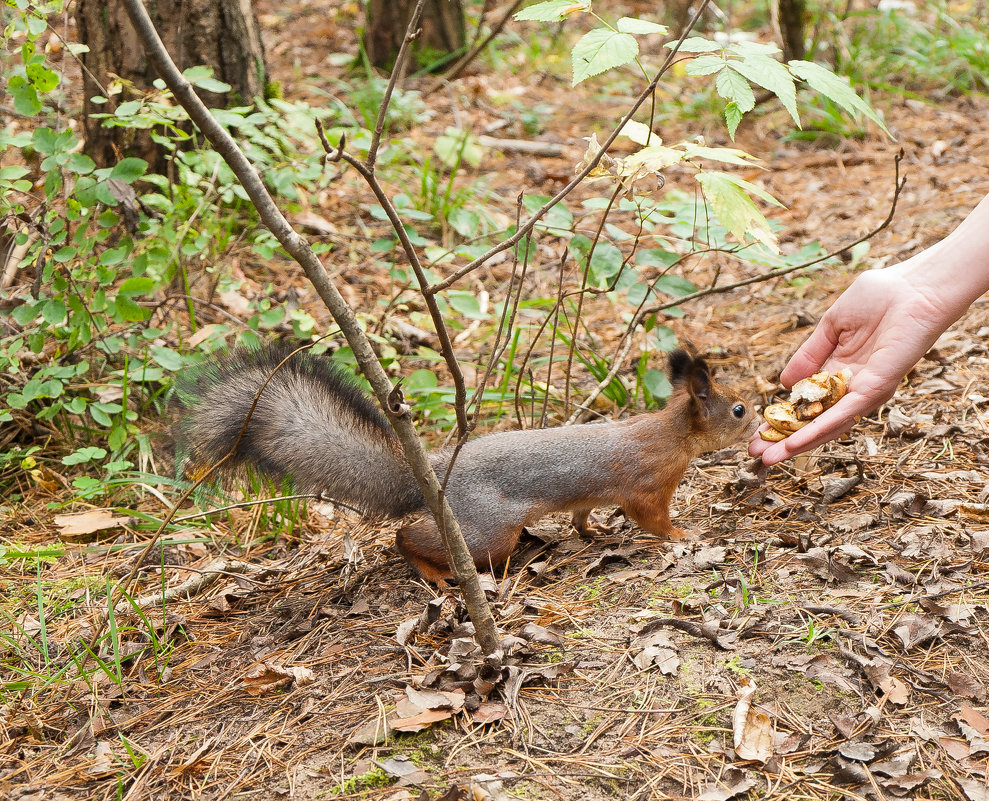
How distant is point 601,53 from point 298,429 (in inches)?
56.9

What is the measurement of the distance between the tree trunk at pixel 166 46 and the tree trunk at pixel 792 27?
4.21 metres

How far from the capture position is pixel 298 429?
2789 millimetres

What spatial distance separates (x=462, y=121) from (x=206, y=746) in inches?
235

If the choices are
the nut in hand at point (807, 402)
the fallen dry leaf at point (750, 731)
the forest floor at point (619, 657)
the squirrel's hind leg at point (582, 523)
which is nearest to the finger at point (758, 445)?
the nut in hand at point (807, 402)

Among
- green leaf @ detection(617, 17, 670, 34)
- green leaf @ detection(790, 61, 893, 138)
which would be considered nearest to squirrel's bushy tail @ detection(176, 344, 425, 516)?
green leaf @ detection(617, 17, 670, 34)

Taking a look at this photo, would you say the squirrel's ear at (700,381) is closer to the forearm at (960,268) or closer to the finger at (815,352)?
the finger at (815,352)

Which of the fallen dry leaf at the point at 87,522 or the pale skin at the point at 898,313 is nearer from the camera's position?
the pale skin at the point at 898,313

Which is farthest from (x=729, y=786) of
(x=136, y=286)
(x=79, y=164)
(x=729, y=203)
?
(x=79, y=164)

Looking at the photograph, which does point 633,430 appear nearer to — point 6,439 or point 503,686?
point 503,686

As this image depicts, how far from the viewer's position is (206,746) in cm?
214

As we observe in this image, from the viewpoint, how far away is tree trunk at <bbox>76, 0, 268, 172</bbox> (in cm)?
459

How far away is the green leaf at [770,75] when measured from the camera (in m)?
2.17

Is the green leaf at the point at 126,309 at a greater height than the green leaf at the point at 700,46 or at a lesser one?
lesser

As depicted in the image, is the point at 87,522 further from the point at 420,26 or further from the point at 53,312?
the point at 420,26
